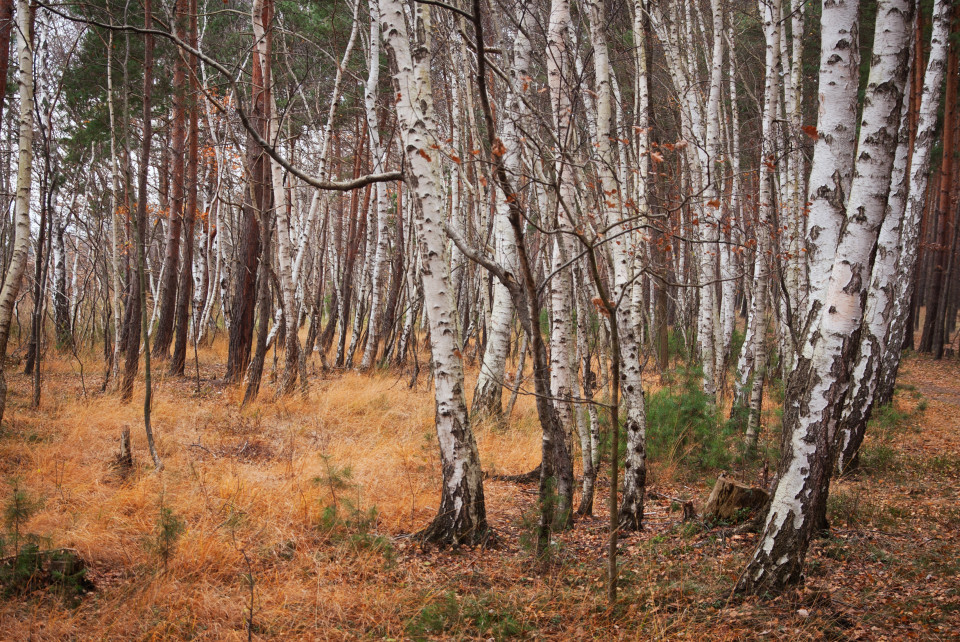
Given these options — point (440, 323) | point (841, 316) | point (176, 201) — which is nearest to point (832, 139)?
point (841, 316)

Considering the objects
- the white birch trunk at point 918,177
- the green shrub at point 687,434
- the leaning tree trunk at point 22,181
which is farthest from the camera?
the white birch trunk at point 918,177

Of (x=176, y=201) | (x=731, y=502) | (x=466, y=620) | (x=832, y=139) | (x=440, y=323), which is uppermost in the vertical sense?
(x=176, y=201)

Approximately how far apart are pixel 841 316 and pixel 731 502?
2.33 metres

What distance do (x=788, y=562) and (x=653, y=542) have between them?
1.08 metres

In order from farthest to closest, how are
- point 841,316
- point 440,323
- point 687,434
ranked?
1. point 687,434
2. point 440,323
3. point 841,316

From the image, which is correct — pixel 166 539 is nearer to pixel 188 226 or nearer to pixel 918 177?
pixel 188 226

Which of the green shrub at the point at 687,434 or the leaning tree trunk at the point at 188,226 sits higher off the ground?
the leaning tree trunk at the point at 188,226

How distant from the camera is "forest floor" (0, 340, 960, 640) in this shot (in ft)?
10.1

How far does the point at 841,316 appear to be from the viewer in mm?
2869

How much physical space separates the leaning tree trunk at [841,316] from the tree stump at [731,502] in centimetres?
163

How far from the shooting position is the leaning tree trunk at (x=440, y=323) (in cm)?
385

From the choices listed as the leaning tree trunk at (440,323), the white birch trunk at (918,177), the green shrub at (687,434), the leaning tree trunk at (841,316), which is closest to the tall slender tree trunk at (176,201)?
the leaning tree trunk at (440,323)

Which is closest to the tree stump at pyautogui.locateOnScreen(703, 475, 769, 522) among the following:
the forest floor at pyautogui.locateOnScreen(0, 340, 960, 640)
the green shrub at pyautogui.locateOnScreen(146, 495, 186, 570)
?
the forest floor at pyautogui.locateOnScreen(0, 340, 960, 640)

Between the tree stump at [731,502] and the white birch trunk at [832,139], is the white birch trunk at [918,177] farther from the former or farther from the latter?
the white birch trunk at [832,139]
